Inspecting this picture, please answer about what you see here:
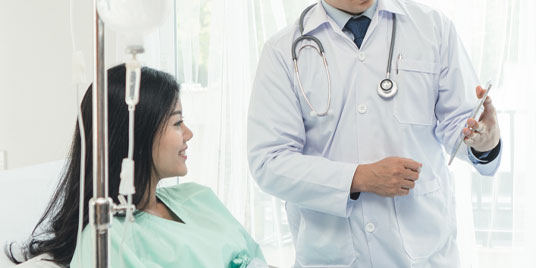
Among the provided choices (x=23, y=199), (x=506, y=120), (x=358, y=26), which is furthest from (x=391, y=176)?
(x=506, y=120)

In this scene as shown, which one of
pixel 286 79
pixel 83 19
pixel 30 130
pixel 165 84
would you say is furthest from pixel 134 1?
pixel 30 130

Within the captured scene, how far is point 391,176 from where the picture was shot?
4.42ft

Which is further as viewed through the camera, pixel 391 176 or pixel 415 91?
pixel 415 91

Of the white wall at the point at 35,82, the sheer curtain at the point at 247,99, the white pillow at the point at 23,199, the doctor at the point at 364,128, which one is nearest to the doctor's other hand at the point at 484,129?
the doctor at the point at 364,128

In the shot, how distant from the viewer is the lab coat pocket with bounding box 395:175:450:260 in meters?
1.48

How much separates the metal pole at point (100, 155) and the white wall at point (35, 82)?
2273 millimetres

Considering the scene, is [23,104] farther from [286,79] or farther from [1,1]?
[286,79]

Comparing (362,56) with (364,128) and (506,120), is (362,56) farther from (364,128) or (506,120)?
(506,120)

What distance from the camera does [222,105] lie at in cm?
270

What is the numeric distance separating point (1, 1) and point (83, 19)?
491 millimetres

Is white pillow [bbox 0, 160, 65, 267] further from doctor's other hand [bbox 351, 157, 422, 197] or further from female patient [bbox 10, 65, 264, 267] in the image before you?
doctor's other hand [bbox 351, 157, 422, 197]

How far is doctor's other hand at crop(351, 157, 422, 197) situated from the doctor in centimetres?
3

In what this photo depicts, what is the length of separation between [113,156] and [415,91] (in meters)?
0.75

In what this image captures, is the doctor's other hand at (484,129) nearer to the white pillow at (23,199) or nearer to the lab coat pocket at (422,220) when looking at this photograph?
the lab coat pocket at (422,220)
